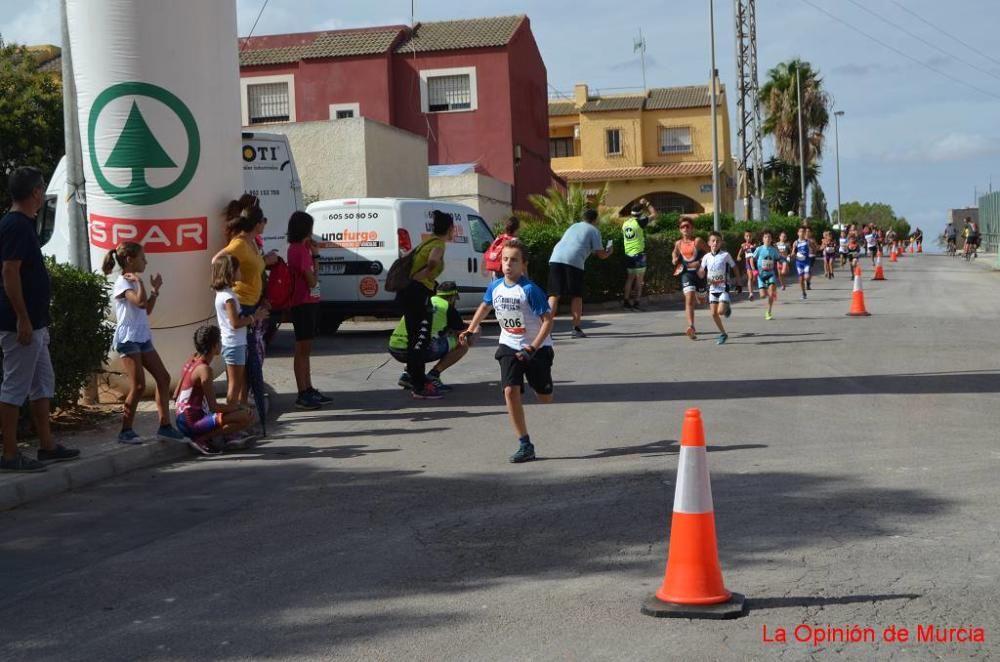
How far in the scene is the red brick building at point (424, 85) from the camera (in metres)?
38.9

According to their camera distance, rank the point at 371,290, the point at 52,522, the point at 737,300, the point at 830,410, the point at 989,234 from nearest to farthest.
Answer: the point at 52,522 → the point at 830,410 → the point at 371,290 → the point at 737,300 → the point at 989,234

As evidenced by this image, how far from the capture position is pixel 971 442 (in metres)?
8.92

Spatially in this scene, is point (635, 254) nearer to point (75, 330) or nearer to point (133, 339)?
point (75, 330)

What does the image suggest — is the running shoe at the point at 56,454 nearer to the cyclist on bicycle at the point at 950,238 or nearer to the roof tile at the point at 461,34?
the roof tile at the point at 461,34

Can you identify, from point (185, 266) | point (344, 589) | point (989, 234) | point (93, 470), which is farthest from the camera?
point (989, 234)

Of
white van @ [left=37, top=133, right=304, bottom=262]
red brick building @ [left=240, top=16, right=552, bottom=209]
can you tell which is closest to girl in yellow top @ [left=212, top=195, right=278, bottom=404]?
white van @ [left=37, top=133, right=304, bottom=262]

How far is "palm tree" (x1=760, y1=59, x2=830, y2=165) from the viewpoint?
6950cm

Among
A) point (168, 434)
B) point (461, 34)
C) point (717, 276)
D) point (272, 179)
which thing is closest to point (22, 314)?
point (168, 434)

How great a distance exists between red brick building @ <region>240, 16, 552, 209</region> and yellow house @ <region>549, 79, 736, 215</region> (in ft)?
77.5

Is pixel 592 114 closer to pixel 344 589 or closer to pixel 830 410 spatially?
pixel 830 410

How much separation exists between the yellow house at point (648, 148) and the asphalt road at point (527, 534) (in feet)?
169

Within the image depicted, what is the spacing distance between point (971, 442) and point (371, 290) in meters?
10.8

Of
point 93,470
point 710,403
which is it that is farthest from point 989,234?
point 93,470

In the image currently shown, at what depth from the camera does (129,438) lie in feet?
31.1
